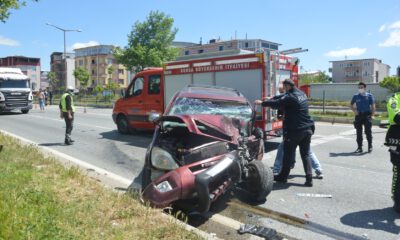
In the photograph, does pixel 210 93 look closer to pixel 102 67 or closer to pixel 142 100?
pixel 142 100

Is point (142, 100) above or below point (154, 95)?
below

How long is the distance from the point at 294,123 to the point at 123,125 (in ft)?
26.2

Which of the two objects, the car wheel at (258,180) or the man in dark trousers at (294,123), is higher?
the man in dark trousers at (294,123)

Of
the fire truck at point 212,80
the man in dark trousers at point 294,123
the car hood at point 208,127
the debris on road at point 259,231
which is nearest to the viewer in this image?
the debris on road at point 259,231

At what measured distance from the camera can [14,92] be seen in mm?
23984

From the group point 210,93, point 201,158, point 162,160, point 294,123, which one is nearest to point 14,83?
point 210,93

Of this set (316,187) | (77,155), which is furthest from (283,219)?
(77,155)

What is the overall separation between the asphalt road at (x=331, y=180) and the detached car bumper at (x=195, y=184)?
0.67m

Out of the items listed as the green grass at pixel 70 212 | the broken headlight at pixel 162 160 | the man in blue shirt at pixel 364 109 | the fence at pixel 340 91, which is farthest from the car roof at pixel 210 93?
the fence at pixel 340 91

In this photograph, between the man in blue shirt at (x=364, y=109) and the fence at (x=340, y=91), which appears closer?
the man in blue shirt at (x=364, y=109)

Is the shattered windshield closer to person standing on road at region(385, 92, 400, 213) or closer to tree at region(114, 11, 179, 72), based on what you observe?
person standing on road at region(385, 92, 400, 213)

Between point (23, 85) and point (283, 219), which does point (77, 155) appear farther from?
point (23, 85)

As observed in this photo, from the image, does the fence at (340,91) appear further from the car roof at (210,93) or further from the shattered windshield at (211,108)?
the shattered windshield at (211,108)

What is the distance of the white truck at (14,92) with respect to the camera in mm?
23641
